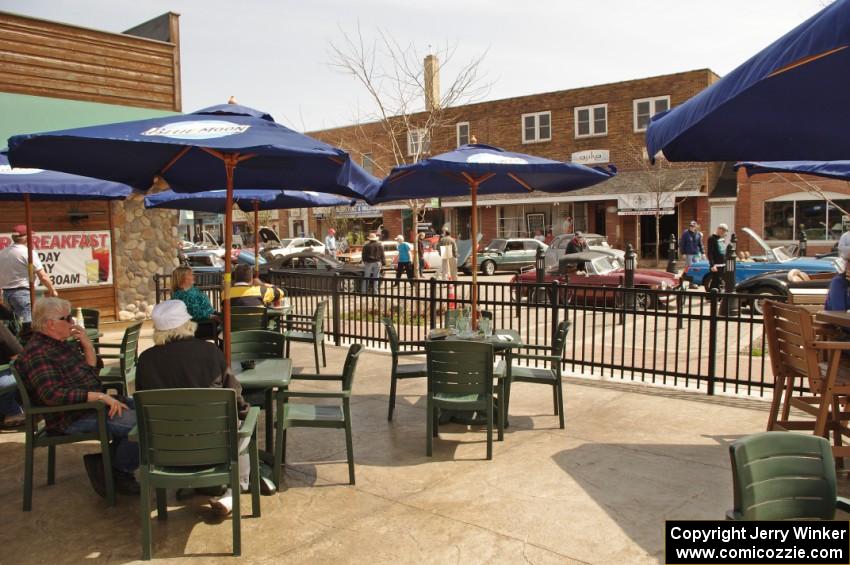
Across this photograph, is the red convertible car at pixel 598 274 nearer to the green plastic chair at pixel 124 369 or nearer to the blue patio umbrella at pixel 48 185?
the blue patio umbrella at pixel 48 185

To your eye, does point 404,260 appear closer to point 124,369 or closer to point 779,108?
point 124,369

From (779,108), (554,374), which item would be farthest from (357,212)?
(779,108)

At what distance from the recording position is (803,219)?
2941 centimetres

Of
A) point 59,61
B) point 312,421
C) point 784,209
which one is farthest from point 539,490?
point 784,209

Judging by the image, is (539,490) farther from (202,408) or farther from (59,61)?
(59,61)

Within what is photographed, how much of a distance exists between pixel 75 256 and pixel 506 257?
18034 millimetres

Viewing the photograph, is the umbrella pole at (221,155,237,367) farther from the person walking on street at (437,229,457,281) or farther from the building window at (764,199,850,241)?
the building window at (764,199,850,241)

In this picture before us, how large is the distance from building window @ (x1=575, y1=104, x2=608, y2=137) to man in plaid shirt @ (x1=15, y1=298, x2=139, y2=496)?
32.3 m

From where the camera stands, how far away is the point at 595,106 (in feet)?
111

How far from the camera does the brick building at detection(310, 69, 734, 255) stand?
3078 centimetres

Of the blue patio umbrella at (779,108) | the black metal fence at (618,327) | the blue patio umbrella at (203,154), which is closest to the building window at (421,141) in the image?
the black metal fence at (618,327)

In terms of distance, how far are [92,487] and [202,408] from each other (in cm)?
176

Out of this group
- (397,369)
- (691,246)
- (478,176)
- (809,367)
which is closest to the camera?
(809,367)

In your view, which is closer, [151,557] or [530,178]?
[151,557]
